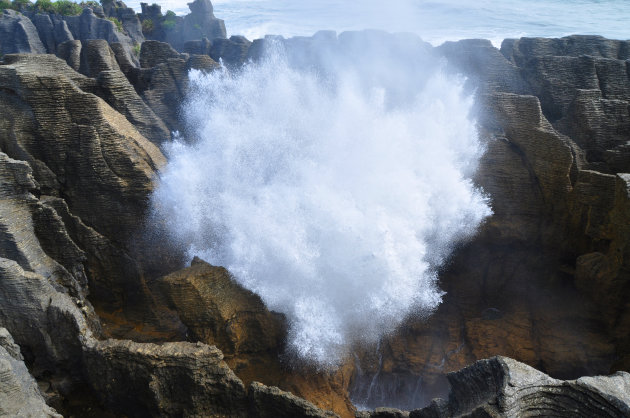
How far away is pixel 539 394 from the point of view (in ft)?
16.9

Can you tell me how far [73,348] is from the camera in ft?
24.0

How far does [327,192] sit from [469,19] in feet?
85.2

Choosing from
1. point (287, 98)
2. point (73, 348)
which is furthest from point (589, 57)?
point (73, 348)

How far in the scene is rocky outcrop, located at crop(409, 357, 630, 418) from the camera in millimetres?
4949

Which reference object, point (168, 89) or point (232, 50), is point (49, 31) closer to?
point (232, 50)

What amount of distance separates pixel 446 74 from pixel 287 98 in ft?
10.7

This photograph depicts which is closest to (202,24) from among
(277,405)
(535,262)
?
(535,262)

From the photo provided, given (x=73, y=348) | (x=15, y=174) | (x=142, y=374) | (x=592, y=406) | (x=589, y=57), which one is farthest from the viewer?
(x=589, y=57)

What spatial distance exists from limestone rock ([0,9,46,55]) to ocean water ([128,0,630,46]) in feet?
50.6

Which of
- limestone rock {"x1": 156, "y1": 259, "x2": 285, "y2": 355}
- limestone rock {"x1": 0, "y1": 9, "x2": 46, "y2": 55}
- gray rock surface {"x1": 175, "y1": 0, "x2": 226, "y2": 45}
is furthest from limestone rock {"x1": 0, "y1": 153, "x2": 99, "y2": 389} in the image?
gray rock surface {"x1": 175, "y1": 0, "x2": 226, "y2": 45}

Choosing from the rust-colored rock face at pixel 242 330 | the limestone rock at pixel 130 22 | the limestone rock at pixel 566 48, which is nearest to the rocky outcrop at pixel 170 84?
the rust-colored rock face at pixel 242 330

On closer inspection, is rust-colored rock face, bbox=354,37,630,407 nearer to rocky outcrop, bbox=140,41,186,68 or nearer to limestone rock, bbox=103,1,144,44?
rocky outcrop, bbox=140,41,186,68

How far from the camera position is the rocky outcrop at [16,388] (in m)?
5.75

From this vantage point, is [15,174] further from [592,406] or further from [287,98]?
[592,406]
